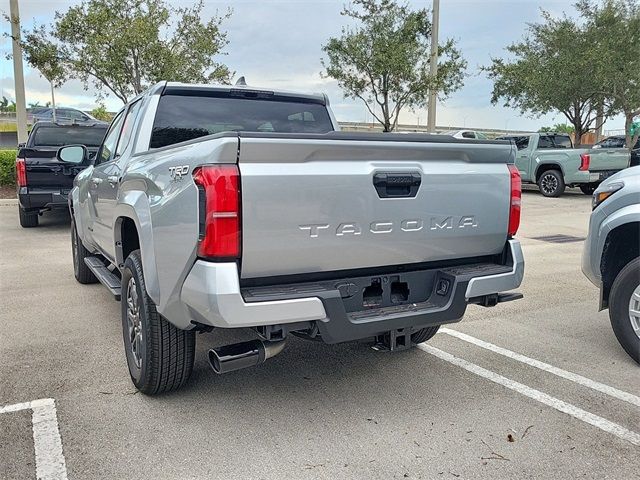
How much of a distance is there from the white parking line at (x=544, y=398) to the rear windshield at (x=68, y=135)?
26.8 ft

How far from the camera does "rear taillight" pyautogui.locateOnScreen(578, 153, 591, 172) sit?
49.2ft

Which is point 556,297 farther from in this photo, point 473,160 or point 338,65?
point 338,65

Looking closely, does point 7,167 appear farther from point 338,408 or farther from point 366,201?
point 366,201

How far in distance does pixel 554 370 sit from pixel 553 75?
59.6 feet

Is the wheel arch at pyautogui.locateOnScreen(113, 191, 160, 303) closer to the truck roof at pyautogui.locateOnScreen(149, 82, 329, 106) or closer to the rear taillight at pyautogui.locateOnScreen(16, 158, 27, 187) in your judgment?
the truck roof at pyautogui.locateOnScreen(149, 82, 329, 106)

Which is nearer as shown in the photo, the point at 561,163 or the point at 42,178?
the point at 42,178

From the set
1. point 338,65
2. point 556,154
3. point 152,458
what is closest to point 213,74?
point 338,65

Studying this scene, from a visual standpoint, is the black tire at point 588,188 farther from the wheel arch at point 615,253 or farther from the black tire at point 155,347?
the black tire at point 155,347

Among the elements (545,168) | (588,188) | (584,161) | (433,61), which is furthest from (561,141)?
(433,61)

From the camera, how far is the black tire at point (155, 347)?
3.24 meters

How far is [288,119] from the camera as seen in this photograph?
4594 mm

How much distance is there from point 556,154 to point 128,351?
14700 mm

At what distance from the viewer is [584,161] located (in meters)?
15.1

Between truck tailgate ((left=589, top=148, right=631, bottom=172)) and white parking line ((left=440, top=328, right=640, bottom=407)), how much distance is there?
12.2 meters
